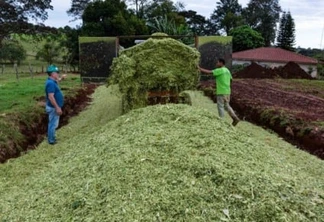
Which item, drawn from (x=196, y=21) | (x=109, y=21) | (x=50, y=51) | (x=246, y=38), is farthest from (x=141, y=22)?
(x=196, y=21)

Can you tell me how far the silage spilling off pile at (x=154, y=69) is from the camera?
Answer: 847 cm

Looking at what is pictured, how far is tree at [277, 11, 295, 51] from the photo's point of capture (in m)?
49.0

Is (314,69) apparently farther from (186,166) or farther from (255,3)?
(186,166)

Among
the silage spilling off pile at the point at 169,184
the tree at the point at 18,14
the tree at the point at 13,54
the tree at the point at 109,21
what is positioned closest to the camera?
the silage spilling off pile at the point at 169,184

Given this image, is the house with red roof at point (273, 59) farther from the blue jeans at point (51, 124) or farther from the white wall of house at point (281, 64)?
the blue jeans at point (51, 124)

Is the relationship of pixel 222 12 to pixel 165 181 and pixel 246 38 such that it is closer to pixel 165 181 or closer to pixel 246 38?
pixel 246 38

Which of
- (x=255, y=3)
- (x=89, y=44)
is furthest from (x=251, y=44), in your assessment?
(x=89, y=44)

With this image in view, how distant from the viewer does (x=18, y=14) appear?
49.0 ft

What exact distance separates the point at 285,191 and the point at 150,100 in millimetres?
4787

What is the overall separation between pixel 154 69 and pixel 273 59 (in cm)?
3279

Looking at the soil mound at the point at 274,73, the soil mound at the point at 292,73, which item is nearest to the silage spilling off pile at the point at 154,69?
the soil mound at the point at 274,73

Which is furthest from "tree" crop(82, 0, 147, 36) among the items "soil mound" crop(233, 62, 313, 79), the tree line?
"soil mound" crop(233, 62, 313, 79)

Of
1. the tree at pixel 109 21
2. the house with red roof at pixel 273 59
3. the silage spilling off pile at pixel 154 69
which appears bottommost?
the house with red roof at pixel 273 59

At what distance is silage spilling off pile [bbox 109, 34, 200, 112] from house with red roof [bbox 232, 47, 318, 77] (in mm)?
31601
